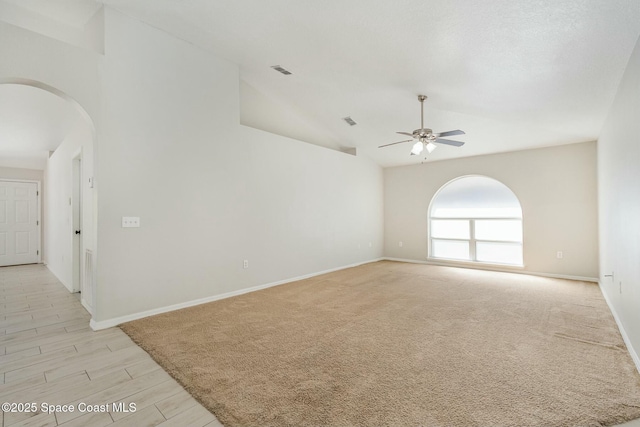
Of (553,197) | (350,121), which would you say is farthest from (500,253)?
(350,121)

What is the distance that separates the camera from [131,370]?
221 cm

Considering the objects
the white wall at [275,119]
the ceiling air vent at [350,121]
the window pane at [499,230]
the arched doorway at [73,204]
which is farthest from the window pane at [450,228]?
the arched doorway at [73,204]

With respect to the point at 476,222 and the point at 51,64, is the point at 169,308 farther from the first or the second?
the point at 476,222

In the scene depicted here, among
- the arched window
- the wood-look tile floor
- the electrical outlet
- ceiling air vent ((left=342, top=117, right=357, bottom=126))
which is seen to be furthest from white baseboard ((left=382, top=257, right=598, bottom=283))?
the wood-look tile floor

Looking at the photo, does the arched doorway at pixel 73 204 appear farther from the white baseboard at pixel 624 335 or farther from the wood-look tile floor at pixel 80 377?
the white baseboard at pixel 624 335

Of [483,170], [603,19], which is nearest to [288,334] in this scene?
[603,19]

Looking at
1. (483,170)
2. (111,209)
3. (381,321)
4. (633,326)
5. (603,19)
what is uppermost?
(603,19)

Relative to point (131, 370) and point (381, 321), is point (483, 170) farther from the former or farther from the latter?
point (131, 370)

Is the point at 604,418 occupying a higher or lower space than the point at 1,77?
lower

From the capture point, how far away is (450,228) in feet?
22.5

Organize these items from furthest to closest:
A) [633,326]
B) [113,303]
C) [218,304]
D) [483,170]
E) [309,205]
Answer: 1. [483,170]
2. [309,205]
3. [218,304]
4. [113,303]
5. [633,326]

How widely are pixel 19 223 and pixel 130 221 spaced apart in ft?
21.1

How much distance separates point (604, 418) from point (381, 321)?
1.84 m

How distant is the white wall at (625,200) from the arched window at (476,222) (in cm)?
226
